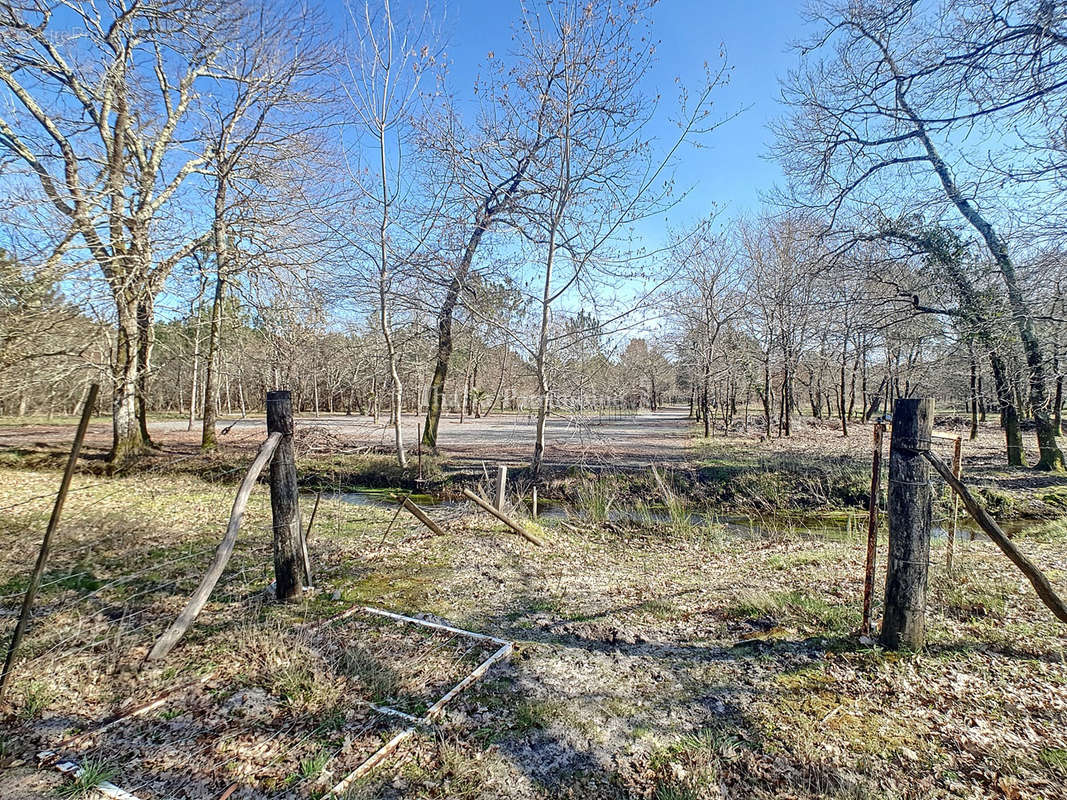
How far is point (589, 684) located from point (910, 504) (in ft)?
7.96

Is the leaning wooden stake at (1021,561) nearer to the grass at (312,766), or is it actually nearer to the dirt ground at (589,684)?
the dirt ground at (589,684)

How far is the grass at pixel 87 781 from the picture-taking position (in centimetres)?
230

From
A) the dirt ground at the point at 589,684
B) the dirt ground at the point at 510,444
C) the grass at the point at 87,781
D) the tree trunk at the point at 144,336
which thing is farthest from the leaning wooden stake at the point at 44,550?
the tree trunk at the point at 144,336

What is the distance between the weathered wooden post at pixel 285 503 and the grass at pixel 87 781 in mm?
1973

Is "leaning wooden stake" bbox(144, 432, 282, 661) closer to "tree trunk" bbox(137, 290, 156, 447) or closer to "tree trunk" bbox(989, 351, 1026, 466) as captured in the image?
"tree trunk" bbox(137, 290, 156, 447)

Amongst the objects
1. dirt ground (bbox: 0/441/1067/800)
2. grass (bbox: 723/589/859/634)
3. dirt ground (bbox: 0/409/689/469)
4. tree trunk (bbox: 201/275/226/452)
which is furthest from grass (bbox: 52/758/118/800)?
tree trunk (bbox: 201/275/226/452)

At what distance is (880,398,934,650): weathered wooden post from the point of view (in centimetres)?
336

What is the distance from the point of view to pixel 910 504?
3.39 m

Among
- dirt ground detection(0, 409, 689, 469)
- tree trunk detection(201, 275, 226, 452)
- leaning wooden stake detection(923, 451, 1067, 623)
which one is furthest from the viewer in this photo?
tree trunk detection(201, 275, 226, 452)

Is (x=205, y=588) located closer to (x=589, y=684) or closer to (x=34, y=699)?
(x=34, y=699)

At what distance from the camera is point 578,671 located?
3.48 meters

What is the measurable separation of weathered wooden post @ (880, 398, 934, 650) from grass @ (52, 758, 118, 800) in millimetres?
4593

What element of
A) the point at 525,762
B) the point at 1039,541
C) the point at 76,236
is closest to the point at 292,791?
the point at 525,762

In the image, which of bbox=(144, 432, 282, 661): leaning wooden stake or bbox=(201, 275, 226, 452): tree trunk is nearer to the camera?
bbox=(144, 432, 282, 661): leaning wooden stake
